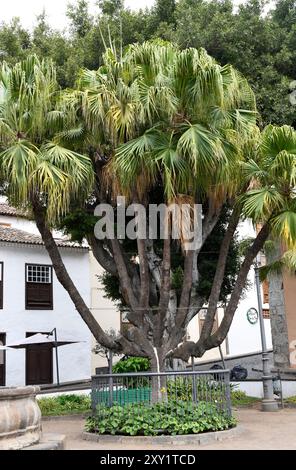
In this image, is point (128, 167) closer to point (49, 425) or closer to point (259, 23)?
point (49, 425)

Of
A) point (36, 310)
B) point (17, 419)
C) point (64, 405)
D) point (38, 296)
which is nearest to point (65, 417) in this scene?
point (64, 405)

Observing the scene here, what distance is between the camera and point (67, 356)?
87.0 feet

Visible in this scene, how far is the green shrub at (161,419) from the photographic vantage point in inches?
437

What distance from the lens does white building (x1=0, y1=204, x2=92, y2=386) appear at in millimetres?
24891

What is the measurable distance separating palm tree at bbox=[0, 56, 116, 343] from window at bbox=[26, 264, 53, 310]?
1367cm

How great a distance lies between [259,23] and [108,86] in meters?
9.07

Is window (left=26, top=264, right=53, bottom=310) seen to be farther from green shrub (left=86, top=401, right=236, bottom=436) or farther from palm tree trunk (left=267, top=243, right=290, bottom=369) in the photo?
green shrub (left=86, top=401, right=236, bottom=436)

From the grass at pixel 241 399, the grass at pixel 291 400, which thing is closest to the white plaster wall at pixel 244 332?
the grass at pixel 241 399

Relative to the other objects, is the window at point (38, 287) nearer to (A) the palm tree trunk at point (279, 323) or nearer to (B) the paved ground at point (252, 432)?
(A) the palm tree trunk at point (279, 323)

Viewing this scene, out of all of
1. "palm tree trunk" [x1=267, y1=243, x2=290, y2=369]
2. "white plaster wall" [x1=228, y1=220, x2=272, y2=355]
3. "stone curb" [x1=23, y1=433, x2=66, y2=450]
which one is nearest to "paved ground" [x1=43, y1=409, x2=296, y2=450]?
"stone curb" [x1=23, y1=433, x2=66, y2=450]

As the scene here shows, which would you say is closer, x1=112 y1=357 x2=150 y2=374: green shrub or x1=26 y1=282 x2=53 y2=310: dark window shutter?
x1=112 y1=357 x2=150 y2=374: green shrub

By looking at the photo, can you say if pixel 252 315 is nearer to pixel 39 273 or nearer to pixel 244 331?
pixel 244 331

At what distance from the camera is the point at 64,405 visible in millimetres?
17484
